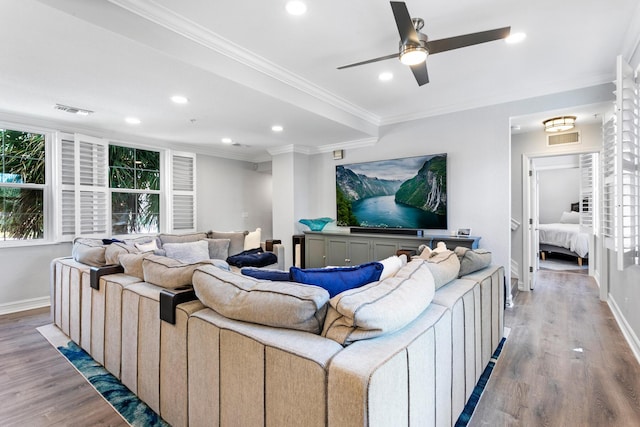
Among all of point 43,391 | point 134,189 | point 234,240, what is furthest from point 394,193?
point 43,391

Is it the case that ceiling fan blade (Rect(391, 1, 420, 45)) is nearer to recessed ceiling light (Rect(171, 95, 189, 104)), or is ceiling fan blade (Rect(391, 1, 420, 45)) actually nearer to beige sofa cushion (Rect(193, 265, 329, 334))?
beige sofa cushion (Rect(193, 265, 329, 334))

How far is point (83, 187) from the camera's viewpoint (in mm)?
4426

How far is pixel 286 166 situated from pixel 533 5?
13.6ft

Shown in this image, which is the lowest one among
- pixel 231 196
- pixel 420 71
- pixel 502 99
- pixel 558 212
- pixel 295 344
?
pixel 295 344

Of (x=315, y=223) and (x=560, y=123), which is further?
(x=315, y=223)

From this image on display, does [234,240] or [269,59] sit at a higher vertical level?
[269,59]

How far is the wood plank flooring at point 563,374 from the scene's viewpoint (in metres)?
1.92

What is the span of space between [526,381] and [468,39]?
95.8 inches

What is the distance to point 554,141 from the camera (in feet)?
15.4

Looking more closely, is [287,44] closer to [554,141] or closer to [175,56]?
[175,56]

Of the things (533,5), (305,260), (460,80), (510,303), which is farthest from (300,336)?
(305,260)

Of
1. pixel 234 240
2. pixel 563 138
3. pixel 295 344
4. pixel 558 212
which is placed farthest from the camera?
pixel 558 212

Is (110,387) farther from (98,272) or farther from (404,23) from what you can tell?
(404,23)

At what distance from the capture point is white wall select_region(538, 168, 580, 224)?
339 inches
